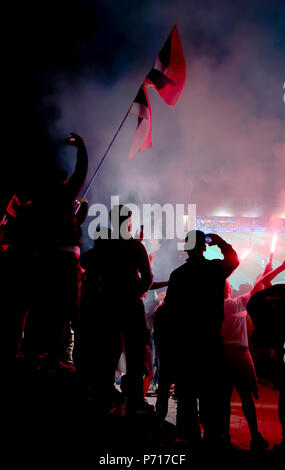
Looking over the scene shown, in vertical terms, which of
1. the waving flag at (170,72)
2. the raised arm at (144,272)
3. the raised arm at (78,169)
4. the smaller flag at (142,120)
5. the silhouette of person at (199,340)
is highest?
the waving flag at (170,72)

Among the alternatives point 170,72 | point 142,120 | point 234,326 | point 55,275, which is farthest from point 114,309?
point 170,72

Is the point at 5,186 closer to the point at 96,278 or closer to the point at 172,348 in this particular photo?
the point at 96,278

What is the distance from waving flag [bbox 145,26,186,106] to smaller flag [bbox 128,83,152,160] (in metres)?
0.39

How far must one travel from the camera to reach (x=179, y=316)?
3.10 metres

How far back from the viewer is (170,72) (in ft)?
19.3

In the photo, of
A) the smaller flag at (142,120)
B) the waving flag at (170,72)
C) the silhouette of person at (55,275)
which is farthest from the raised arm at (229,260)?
the waving flag at (170,72)

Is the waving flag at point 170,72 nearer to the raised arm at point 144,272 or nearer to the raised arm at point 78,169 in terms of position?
the raised arm at point 78,169

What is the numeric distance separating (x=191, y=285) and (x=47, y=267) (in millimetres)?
1585

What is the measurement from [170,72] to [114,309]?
5137 mm

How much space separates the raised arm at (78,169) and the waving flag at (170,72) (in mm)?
3171

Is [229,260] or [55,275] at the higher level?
[229,260]

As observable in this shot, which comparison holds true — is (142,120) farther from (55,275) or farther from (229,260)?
(55,275)

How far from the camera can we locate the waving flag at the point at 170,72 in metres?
5.81
